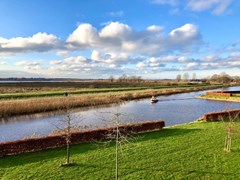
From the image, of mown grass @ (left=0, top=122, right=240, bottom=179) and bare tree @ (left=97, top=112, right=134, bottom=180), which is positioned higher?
bare tree @ (left=97, top=112, right=134, bottom=180)

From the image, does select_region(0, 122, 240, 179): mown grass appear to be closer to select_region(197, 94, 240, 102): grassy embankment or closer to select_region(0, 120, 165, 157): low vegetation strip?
select_region(0, 120, 165, 157): low vegetation strip

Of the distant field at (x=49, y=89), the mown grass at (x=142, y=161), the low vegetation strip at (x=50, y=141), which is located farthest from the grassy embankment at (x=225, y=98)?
the low vegetation strip at (x=50, y=141)

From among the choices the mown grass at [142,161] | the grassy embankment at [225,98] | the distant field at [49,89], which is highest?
the distant field at [49,89]

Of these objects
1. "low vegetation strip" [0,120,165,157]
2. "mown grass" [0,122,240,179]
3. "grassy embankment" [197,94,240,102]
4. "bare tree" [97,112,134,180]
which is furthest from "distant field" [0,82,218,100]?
"mown grass" [0,122,240,179]

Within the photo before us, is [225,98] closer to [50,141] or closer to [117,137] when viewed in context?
[50,141]

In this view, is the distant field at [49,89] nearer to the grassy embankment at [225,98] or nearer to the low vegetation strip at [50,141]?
the grassy embankment at [225,98]

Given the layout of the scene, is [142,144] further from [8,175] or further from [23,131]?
[23,131]

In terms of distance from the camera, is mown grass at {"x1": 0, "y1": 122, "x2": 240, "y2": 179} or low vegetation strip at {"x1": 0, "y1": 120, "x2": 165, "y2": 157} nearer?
mown grass at {"x1": 0, "y1": 122, "x2": 240, "y2": 179}

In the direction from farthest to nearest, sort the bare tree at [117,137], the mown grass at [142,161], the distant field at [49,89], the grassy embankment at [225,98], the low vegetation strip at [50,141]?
1. the distant field at [49,89]
2. the grassy embankment at [225,98]
3. the low vegetation strip at [50,141]
4. the mown grass at [142,161]
5. the bare tree at [117,137]

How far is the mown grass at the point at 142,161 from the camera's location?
9867 mm

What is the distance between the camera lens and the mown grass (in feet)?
32.4

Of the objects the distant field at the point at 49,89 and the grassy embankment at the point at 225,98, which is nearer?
the grassy embankment at the point at 225,98

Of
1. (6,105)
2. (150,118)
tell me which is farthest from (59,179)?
(6,105)

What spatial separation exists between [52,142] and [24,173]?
3.88 meters
